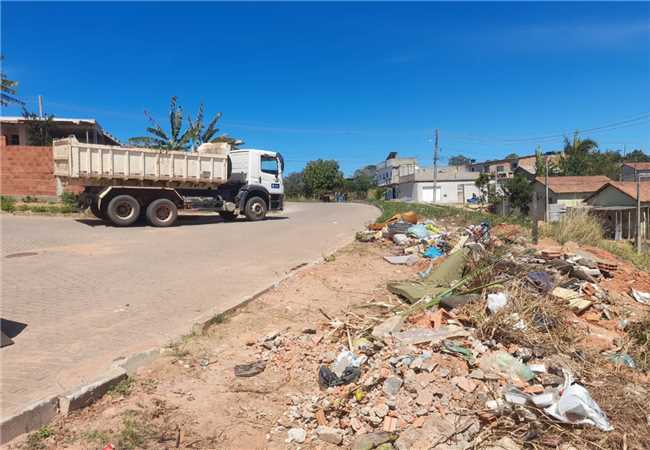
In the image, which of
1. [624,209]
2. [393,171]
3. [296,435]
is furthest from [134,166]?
[393,171]

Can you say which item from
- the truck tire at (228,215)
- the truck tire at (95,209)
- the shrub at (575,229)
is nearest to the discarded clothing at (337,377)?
the shrub at (575,229)

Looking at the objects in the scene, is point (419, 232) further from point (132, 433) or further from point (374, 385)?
point (132, 433)

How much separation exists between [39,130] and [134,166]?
15551 millimetres

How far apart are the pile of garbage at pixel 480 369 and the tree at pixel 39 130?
85.1 feet

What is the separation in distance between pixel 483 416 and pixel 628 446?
915 mm

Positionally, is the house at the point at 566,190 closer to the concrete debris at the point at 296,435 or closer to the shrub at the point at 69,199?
the shrub at the point at 69,199

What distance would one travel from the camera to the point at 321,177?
5562cm

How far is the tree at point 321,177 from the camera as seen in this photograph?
55812 millimetres

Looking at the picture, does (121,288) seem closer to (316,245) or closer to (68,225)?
(316,245)

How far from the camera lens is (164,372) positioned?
3.93m

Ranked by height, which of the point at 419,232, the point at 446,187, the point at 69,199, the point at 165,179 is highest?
the point at 446,187

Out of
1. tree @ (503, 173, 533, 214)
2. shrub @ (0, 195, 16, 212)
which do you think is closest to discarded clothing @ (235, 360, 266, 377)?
shrub @ (0, 195, 16, 212)

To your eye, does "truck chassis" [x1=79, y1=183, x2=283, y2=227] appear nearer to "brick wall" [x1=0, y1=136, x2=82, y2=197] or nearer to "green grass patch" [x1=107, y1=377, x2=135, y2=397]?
"brick wall" [x1=0, y1=136, x2=82, y2=197]

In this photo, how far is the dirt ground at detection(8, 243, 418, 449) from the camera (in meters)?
3.05
